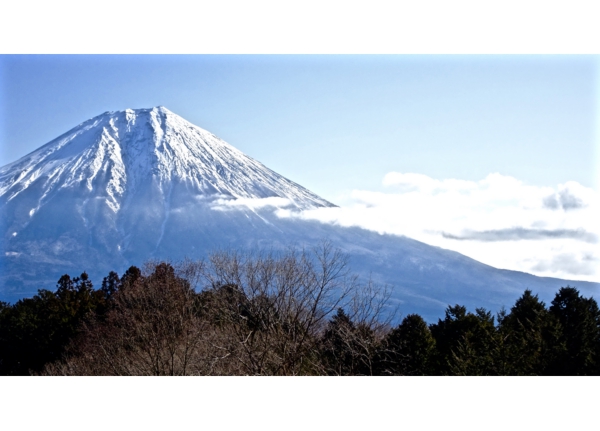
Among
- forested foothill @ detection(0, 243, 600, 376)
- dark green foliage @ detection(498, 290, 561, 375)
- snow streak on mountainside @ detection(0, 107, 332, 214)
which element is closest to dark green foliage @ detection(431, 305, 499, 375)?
forested foothill @ detection(0, 243, 600, 376)

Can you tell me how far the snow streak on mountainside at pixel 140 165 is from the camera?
31.9 metres

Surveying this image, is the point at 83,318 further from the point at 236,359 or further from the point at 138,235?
the point at 138,235

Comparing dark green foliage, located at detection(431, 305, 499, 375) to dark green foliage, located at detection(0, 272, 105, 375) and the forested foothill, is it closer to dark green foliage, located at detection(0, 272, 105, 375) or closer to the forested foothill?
the forested foothill

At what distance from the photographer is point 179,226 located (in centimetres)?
3077

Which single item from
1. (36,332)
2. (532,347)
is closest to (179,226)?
(36,332)

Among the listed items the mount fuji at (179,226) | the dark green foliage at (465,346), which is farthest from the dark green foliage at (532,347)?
the mount fuji at (179,226)

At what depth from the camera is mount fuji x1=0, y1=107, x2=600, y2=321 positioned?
28953 millimetres

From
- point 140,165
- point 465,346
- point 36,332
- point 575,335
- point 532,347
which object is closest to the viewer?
point 532,347

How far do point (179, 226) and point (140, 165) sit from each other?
982 centimetres

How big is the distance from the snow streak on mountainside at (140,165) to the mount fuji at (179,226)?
0.27 feet

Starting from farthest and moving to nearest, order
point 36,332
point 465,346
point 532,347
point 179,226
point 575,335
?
point 179,226 < point 36,332 < point 575,335 < point 465,346 < point 532,347

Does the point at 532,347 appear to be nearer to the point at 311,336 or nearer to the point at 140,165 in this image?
the point at 311,336

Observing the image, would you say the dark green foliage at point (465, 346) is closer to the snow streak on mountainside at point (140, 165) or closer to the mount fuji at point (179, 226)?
the mount fuji at point (179, 226)
